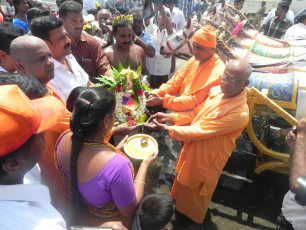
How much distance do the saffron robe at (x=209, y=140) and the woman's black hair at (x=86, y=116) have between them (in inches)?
48.8

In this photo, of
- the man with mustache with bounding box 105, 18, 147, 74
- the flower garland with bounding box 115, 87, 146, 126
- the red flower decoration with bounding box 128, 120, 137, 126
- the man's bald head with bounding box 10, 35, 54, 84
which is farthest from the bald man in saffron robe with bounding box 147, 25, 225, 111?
the man's bald head with bounding box 10, 35, 54, 84

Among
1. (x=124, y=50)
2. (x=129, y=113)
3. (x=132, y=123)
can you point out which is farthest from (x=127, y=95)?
(x=124, y=50)

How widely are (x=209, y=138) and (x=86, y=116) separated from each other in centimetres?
151

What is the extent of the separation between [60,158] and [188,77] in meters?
2.22

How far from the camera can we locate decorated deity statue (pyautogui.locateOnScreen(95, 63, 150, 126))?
2.76 metres

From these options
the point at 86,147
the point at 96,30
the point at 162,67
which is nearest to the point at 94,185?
the point at 86,147

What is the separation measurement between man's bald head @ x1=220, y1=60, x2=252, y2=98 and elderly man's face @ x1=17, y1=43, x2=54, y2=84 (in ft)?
5.84

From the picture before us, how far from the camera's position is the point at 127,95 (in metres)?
2.82

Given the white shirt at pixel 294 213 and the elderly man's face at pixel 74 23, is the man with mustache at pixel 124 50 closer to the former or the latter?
the elderly man's face at pixel 74 23

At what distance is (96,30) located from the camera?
5.75m

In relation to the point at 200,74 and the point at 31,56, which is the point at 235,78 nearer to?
the point at 200,74

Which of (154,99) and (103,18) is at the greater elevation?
(103,18)

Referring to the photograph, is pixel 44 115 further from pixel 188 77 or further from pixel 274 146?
pixel 274 146

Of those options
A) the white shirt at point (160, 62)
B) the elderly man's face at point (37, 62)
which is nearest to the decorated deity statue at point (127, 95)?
the elderly man's face at point (37, 62)
